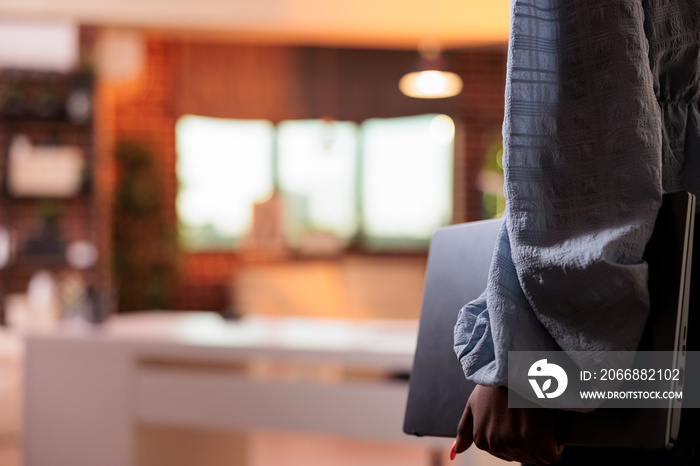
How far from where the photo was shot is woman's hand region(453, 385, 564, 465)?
0.68 metres

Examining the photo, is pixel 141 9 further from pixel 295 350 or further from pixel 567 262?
pixel 567 262

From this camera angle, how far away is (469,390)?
0.83 meters

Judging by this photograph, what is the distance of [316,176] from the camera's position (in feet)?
22.1

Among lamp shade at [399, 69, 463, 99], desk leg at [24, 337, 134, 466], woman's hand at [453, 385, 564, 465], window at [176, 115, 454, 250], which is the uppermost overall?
lamp shade at [399, 69, 463, 99]

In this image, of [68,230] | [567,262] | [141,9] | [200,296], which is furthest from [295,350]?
[200,296]

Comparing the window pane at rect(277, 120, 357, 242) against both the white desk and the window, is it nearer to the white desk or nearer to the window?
the window

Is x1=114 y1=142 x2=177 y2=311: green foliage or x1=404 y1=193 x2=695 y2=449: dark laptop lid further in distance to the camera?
x1=114 y1=142 x2=177 y2=311: green foliage

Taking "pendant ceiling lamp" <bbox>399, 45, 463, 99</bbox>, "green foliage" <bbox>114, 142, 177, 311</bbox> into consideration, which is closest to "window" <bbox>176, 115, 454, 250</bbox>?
"green foliage" <bbox>114, 142, 177, 311</bbox>

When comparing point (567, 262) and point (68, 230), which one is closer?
point (567, 262)

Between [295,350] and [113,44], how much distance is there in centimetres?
344

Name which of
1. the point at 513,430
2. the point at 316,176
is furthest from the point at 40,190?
the point at 513,430

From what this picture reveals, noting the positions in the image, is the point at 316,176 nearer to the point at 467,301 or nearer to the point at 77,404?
the point at 77,404

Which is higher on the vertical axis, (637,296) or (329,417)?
(637,296)

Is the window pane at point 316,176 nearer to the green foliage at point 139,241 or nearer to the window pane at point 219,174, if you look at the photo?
the window pane at point 219,174
